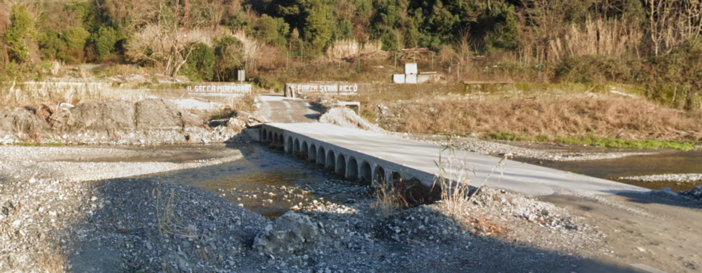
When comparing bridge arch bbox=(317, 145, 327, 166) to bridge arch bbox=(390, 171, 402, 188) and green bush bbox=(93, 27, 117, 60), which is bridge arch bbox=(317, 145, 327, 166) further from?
green bush bbox=(93, 27, 117, 60)

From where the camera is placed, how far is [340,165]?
11.4 m

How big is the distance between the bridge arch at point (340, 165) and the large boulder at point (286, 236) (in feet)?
18.8

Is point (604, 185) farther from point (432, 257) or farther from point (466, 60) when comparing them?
point (466, 60)

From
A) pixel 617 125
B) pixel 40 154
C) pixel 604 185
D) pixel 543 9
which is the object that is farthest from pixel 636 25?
pixel 40 154

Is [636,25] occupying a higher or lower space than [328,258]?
higher

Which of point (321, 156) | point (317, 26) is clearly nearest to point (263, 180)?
point (321, 156)

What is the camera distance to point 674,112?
20344mm

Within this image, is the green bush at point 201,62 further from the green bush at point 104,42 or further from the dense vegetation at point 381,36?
the green bush at point 104,42

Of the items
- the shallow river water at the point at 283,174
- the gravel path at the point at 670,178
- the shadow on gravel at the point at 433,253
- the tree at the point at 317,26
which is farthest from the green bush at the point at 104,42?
the shadow on gravel at the point at 433,253

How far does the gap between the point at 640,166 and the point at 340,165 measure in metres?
6.92

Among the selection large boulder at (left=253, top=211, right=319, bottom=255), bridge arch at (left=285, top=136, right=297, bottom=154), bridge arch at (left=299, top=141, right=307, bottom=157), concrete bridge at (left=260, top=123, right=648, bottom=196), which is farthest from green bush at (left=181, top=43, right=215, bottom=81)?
large boulder at (left=253, top=211, right=319, bottom=255)

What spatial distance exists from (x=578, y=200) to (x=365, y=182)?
4.21 meters

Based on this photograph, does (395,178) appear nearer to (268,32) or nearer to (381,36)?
(268,32)

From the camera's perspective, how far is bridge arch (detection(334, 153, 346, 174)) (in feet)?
37.0
